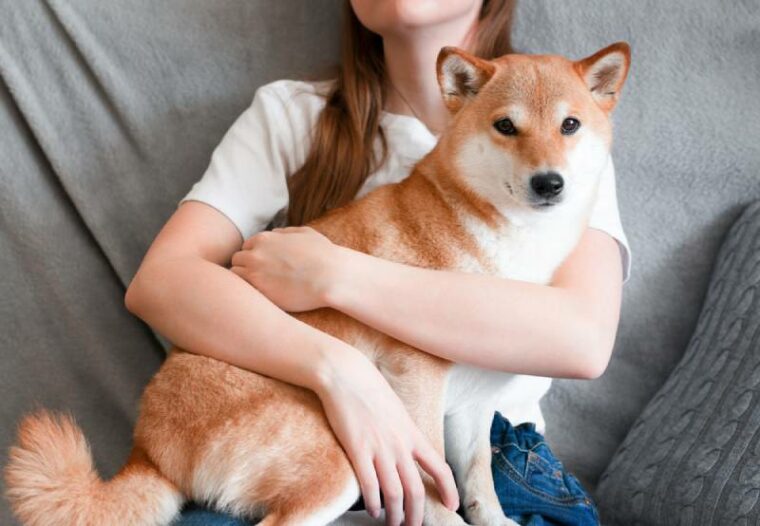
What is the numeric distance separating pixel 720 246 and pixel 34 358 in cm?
160

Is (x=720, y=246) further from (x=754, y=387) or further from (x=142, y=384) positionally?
(x=142, y=384)

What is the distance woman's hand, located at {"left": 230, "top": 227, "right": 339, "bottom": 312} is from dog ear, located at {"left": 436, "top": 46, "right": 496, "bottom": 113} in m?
0.36

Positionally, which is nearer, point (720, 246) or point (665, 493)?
point (665, 493)

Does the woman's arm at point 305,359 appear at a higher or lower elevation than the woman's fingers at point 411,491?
higher

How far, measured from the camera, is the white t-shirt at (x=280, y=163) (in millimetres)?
1624

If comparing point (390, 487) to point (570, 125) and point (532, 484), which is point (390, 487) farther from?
point (570, 125)

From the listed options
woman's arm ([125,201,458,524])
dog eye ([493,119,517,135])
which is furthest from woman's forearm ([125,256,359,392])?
dog eye ([493,119,517,135])

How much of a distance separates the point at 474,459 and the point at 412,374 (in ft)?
0.77

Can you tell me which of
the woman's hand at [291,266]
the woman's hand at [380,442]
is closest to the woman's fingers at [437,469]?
the woman's hand at [380,442]

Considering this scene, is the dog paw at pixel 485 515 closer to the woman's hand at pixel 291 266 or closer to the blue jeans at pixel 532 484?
the blue jeans at pixel 532 484

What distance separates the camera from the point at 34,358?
1809 millimetres

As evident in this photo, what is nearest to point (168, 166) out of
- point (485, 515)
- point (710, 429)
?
point (485, 515)

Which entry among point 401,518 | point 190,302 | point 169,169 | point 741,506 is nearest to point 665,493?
point 741,506

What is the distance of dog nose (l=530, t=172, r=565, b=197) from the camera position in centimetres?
125
